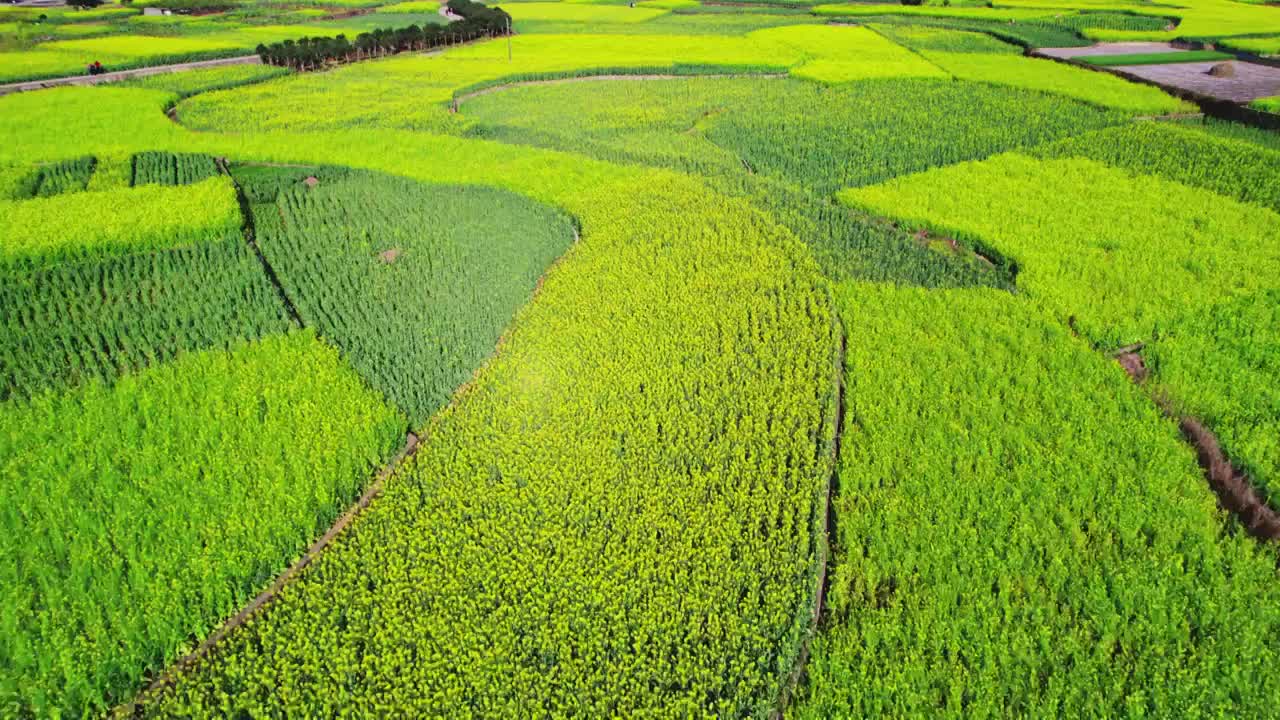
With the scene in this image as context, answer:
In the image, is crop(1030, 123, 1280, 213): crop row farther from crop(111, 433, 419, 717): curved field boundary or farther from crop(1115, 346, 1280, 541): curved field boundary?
crop(111, 433, 419, 717): curved field boundary

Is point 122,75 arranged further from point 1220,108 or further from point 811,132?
point 1220,108

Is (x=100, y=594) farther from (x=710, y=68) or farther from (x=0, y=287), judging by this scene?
(x=710, y=68)

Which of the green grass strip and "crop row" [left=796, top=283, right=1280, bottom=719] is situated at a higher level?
the green grass strip

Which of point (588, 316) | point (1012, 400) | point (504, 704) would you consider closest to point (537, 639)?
point (504, 704)

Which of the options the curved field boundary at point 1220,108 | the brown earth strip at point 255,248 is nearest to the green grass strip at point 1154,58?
the curved field boundary at point 1220,108

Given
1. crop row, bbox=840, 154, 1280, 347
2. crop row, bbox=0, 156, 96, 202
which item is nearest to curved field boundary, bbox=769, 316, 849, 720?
crop row, bbox=840, 154, 1280, 347

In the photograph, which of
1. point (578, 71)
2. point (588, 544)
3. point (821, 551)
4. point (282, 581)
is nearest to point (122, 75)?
point (578, 71)
